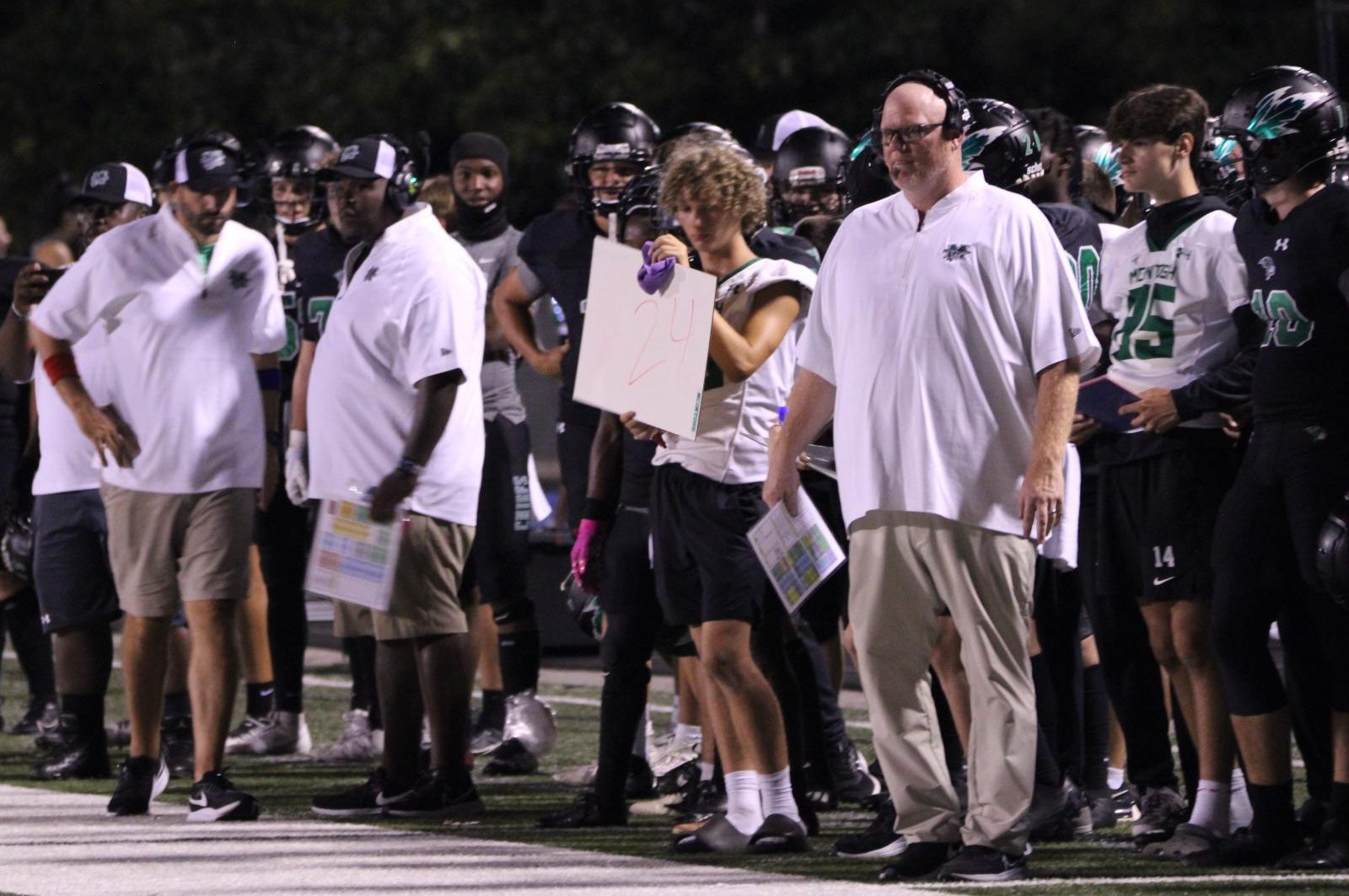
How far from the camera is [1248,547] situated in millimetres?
7168

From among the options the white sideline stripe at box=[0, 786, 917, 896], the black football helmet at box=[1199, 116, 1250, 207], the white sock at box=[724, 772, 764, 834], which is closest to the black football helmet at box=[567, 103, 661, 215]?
the black football helmet at box=[1199, 116, 1250, 207]

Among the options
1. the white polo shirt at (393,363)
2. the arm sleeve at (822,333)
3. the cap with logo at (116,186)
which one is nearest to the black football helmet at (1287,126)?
the arm sleeve at (822,333)

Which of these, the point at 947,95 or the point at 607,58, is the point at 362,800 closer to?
the point at 947,95

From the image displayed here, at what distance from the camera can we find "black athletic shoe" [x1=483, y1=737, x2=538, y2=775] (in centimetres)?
1002

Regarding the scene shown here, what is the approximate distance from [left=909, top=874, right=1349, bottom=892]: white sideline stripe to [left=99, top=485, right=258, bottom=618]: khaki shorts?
2.74 m

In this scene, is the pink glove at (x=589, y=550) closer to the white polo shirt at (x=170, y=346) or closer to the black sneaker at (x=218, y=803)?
the white polo shirt at (x=170, y=346)

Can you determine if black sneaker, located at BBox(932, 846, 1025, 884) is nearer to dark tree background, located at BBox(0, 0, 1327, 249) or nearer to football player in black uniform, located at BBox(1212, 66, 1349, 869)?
football player in black uniform, located at BBox(1212, 66, 1349, 869)

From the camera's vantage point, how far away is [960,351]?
689 cm

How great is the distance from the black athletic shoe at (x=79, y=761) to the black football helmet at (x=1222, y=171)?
4453 mm

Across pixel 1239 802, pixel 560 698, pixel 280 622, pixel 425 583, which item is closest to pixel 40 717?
pixel 280 622

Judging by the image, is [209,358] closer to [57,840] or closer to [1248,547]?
[57,840]

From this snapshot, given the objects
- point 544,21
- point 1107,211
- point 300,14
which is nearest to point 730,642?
point 1107,211

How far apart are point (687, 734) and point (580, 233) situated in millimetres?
1832

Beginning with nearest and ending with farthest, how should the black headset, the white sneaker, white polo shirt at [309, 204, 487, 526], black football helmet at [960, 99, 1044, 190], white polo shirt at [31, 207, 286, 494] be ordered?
1. the black headset
2. black football helmet at [960, 99, 1044, 190]
3. white polo shirt at [309, 204, 487, 526]
4. white polo shirt at [31, 207, 286, 494]
5. the white sneaker
